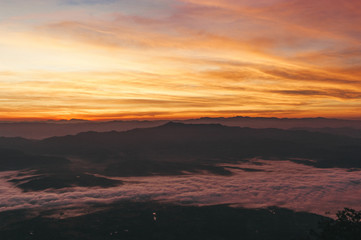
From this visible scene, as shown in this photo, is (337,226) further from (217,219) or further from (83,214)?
(83,214)

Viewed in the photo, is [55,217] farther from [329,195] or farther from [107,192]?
[329,195]

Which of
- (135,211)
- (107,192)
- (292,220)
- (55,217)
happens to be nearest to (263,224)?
(292,220)

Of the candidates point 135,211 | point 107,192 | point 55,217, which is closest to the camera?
point 55,217

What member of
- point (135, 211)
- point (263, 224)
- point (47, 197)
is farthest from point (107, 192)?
point (263, 224)

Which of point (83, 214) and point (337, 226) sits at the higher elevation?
point (337, 226)

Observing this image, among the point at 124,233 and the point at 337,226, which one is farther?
the point at 124,233

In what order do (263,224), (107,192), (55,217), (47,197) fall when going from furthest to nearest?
(107,192) < (47,197) < (55,217) < (263,224)

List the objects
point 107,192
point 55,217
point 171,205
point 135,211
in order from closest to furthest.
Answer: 1. point 55,217
2. point 135,211
3. point 171,205
4. point 107,192
